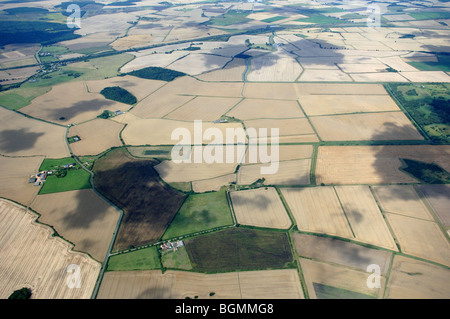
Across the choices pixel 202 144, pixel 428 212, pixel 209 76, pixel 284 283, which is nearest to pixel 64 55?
pixel 209 76

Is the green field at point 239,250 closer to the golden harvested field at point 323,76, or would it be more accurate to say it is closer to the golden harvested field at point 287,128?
the golden harvested field at point 287,128

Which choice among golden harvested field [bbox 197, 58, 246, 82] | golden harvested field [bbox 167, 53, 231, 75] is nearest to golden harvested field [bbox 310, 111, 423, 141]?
golden harvested field [bbox 197, 58, 246, 82]

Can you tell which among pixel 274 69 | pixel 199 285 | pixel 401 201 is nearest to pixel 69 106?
pixel 199 285

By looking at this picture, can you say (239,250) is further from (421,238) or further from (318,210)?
(421,238)

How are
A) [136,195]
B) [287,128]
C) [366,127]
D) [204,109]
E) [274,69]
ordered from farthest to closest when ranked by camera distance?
[274,69], [204,109], [287,128], [366,127], [136,195]

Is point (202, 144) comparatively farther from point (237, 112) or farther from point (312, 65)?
point (312, 65)
